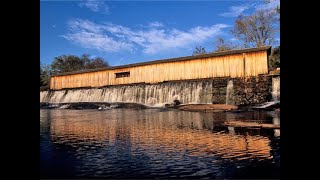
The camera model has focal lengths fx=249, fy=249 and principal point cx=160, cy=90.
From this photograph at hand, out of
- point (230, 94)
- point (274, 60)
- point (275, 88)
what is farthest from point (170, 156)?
point (274, 60)

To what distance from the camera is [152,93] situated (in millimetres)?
28469

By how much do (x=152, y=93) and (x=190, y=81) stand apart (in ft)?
15.6

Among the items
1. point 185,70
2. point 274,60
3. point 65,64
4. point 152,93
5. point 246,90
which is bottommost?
point 152,93

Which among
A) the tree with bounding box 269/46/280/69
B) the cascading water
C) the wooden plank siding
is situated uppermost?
the tree with bounding box 269/46/280/69

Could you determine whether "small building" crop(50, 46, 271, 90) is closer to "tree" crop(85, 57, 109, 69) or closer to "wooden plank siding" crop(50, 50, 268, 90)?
"wooden plank siding" crop(50, 50, 268, 90)

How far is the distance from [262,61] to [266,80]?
87.8 inches

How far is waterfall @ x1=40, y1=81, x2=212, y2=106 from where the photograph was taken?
25.2 metres

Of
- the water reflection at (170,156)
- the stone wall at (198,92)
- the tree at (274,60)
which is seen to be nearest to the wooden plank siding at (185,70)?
the stone wall at (198,92)

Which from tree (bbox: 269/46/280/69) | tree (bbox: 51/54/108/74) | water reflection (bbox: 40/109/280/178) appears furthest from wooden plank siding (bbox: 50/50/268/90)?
tree (bbox: 51/54/108/74)

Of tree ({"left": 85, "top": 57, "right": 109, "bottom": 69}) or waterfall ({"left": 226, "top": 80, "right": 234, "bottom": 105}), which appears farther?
tree ({"left": 85, "top": 57, "right": 109, "bottom": 69})

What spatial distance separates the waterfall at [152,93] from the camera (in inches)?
992

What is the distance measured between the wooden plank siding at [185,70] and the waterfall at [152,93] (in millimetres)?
1449

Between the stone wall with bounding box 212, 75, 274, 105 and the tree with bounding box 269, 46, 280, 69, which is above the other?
the tree with bounding box 269, 46, 280, 69

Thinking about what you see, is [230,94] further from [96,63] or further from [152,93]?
[96,63]
